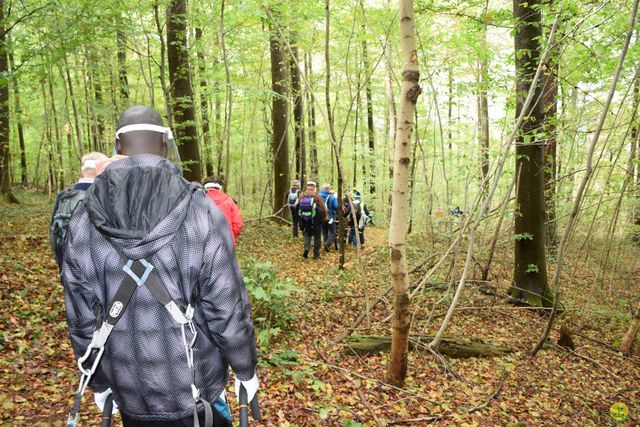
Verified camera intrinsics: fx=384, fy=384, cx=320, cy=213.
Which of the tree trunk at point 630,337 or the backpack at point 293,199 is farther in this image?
the backpack at point 293,199

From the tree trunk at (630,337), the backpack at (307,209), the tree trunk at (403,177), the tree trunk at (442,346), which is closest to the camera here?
the tree trunk at (403,177)

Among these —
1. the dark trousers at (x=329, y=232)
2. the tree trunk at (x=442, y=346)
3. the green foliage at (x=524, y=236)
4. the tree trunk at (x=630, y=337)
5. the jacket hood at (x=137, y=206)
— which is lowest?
the tree trunk at (x=630, y=337)

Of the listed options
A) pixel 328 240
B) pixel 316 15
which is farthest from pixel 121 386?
pixel 328 240

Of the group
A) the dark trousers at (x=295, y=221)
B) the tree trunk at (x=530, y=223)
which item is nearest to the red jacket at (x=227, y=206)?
the tree trunk at (x=530, y=223)

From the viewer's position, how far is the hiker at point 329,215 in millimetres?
11648

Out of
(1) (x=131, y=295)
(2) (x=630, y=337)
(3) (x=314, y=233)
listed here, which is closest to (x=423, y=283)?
(1) (x=131, y=295)

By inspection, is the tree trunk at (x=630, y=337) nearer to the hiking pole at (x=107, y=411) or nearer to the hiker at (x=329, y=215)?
the hiker at (x=329, y=215)

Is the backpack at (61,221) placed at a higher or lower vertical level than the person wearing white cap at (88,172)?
lower

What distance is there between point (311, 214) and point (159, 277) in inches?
349

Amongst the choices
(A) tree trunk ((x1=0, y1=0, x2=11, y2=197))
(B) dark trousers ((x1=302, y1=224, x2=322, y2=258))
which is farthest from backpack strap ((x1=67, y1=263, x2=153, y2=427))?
(B) dark trousers ((x1=302, y1=224, x2=322, y2=258))

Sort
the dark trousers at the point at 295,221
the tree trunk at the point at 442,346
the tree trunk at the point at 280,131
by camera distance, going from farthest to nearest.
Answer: the tree trunk at the point at 280,131 < the dark trousers at the point at 295,221 < the tree trunk at the point at 442,346

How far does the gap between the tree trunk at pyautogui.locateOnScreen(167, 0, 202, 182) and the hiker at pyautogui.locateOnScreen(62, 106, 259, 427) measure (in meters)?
8.68

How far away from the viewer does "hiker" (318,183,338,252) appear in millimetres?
11648

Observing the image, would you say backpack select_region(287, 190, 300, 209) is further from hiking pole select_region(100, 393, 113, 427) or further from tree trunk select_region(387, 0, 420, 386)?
hiking pole select_region(100, 393, 113, 427)
